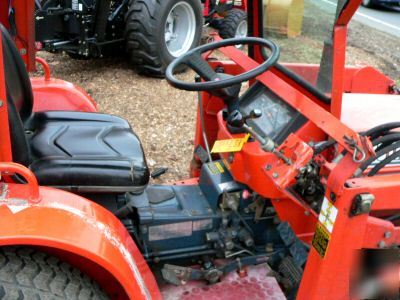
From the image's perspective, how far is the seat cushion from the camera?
2.01 metres

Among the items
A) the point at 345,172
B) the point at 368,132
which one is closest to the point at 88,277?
the point at 345,172

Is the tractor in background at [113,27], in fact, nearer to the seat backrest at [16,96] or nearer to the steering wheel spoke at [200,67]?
the seat backrest at [16,96]

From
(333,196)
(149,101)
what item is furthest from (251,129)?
(149,101)

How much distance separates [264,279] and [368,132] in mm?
829

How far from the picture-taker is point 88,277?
1.75 m

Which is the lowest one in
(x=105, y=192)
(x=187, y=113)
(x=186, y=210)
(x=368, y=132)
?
(x=187, y=113)

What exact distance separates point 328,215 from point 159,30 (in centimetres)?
390

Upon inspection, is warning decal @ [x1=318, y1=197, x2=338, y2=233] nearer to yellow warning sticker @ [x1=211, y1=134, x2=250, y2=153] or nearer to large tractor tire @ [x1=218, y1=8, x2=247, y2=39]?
yellow warning sticker @ [x1=211, y1=134, x2=250, y2=153]

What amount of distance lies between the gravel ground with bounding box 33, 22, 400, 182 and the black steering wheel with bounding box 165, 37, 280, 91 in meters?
→ 1.63

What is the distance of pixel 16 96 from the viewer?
2297mm

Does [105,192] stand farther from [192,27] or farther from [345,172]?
[192,27]

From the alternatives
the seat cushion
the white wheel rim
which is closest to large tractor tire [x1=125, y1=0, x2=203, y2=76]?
the white wheel rim

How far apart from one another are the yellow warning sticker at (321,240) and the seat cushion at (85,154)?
763 millimetres

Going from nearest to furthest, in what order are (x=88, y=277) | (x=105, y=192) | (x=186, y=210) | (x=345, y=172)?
(x=345, y=172)
(x=88, y=277)
(x=105, y=192)
(x=186, y=210)
